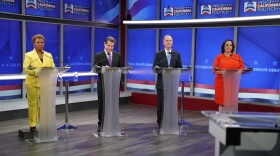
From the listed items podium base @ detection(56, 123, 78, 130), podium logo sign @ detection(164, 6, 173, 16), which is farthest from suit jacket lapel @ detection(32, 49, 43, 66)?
podium logo sign @ detection(164, 6, 173, 16)

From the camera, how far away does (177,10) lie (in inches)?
351

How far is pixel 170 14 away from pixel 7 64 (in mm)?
3923

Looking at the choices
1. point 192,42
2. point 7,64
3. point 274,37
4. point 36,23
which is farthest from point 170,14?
point 7,64

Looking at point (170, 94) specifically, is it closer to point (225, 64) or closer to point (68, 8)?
point (225, 64)

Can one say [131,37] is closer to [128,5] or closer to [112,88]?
[128,5]

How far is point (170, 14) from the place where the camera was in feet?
29.6

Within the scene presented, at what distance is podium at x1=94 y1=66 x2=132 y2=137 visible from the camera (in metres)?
5.52

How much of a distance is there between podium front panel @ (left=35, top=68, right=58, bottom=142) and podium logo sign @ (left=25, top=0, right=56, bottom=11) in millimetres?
3119

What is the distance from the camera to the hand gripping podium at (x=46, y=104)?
206 inches

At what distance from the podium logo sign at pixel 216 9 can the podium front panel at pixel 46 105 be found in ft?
14.3

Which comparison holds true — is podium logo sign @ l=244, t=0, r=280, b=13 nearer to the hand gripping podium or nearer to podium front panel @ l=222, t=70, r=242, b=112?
podium front panel @ l=222, t=70, r=242, b=112

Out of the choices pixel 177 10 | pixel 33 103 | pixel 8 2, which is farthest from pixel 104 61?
pixel 177 10

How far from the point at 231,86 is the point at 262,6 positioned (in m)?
2.85

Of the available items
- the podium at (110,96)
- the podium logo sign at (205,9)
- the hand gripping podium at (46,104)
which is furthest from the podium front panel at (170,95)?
the podium logo sign at (205,9)
